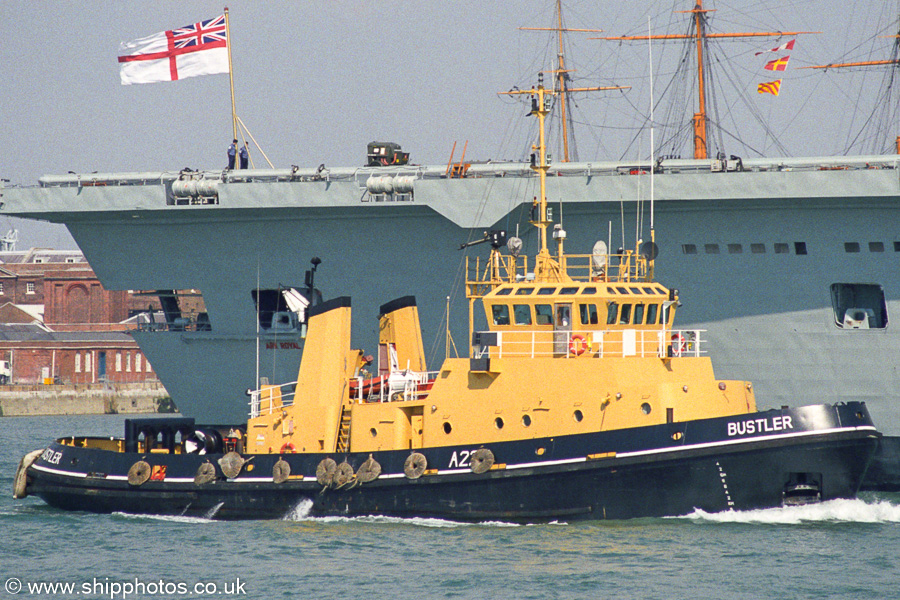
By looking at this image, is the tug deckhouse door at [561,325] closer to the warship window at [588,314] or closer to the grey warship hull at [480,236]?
the warship window at [588,314]

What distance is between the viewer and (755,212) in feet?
82.1

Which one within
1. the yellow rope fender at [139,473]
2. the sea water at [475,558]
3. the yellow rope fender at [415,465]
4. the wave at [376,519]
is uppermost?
the yellow rope fender at [415,465]

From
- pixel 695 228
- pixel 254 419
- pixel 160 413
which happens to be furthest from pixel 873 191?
pixel 160 413

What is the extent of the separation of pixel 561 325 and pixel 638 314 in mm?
1295

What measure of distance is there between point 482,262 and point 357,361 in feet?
19.1

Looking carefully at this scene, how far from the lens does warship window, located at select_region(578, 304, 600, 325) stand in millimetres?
18875

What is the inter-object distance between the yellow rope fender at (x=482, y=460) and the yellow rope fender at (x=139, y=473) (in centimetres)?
656

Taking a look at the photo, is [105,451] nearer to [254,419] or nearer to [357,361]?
[254,419]

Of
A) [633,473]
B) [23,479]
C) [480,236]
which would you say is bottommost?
[23,479]

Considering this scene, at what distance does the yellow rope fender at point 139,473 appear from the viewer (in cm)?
2109

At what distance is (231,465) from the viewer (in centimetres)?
2031
